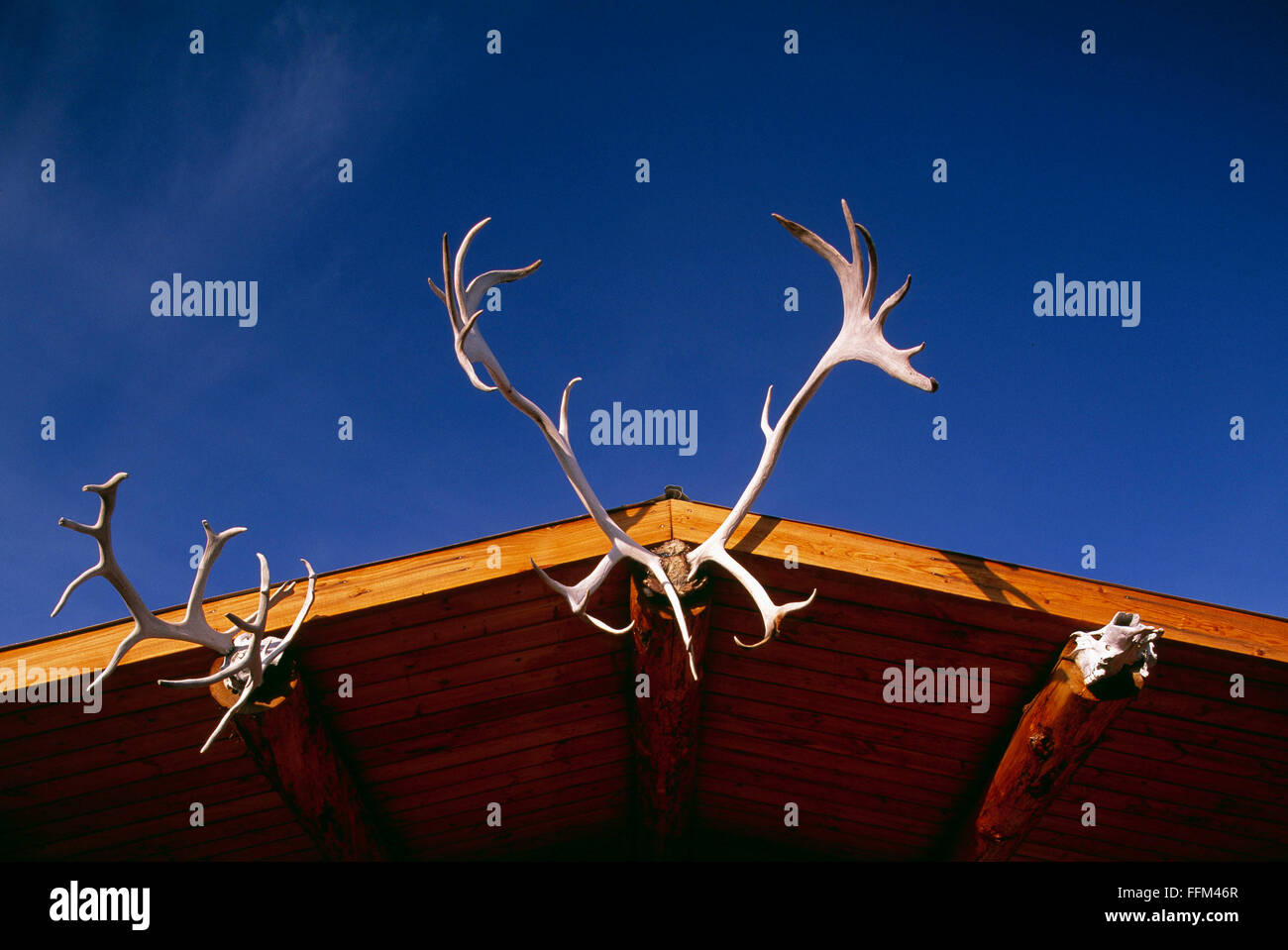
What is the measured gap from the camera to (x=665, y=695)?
3199 mm

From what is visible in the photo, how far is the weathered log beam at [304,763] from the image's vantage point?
275cm

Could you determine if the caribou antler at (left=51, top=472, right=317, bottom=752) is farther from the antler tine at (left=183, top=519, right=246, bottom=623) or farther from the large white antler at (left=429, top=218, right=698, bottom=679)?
the large white antler at (left=429, top=218, right=698, bottom=679)

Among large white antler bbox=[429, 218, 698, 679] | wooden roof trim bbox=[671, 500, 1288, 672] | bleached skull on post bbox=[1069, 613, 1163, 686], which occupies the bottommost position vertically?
bleached skull on post bbox=[1069, 613, 1163, 686]

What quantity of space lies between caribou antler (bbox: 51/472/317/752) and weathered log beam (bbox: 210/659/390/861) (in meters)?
0.13

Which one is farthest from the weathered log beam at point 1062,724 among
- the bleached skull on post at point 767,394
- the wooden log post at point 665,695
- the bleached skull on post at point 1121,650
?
the wooden log post at point 665,695

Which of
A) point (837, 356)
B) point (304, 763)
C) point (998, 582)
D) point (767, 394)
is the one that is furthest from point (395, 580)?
point (998, 582)

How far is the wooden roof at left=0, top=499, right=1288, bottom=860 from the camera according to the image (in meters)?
2.97

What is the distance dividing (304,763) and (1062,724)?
2.91m

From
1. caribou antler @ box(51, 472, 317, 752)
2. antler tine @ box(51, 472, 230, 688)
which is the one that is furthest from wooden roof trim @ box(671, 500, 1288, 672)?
antler tine @ box(51, 472, 230, 688)

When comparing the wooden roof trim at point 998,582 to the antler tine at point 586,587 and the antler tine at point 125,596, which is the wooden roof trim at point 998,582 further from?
the antler tine at point 125,596

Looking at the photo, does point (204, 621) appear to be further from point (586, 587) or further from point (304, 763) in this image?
point (586, 587)

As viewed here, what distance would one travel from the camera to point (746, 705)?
3.69 metres
